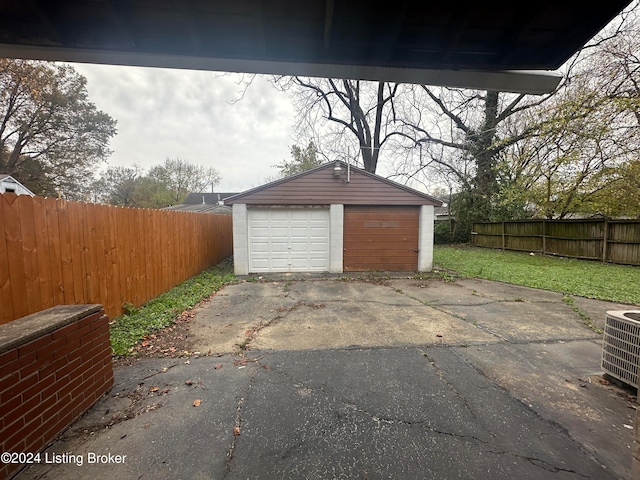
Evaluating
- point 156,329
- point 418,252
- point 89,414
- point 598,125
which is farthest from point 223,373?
point 598,125

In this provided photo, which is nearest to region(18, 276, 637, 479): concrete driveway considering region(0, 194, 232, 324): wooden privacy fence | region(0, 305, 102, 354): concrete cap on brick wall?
region(0, 305, 102, 354): concrete cap on brick wall

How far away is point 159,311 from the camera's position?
4.69 m

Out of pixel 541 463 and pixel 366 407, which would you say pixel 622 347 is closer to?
pixel 541 463

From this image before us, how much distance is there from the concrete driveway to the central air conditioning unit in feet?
0.59

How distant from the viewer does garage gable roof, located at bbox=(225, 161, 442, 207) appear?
846cm

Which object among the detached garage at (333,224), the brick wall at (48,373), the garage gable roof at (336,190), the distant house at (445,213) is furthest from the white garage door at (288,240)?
the distant house at (445,213)

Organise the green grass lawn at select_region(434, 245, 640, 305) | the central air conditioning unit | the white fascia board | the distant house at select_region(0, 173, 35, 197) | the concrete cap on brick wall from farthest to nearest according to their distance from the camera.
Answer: the distant house at select_region(0, 173, 35, 197) → the green grass lawn at select_region(434, 245, 640, 305) → the central air conditioning unit → the white fascia board → the concrete cap on brick wall

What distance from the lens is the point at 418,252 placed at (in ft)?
29.6

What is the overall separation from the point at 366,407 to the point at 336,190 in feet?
23.2

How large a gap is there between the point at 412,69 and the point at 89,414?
3.83m

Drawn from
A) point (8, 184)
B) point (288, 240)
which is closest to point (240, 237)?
point (288, 240)

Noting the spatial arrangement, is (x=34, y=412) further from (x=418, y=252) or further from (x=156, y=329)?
(x=418, y=252)

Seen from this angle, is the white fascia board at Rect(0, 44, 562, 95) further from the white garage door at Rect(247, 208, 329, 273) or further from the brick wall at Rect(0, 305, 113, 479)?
the white garage door at Rect(247, 208, 329, 273)

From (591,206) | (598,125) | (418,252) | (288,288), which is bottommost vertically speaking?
(288,288)
